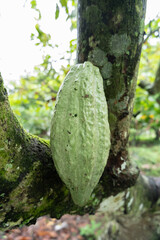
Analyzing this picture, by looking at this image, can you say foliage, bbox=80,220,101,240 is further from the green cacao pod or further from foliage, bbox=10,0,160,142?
the green cacao pod

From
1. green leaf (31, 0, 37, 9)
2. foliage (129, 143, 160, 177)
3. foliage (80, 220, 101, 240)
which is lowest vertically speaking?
foliage (80, 220, 101, 240)

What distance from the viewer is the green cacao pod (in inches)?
30.0

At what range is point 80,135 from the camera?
77 centimetres

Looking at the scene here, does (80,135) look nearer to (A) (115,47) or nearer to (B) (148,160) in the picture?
(A) (115,47)

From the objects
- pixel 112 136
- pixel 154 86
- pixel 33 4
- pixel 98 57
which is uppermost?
pixel 33 4

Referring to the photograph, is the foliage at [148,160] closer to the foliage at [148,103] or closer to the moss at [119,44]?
the foliage at [148,103]

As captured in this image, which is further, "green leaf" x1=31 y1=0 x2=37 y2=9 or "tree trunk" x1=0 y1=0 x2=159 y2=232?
"green leaf" x1=31 y1=0 x2=37 y2=9

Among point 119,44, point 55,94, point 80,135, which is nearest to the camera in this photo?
point 80,135

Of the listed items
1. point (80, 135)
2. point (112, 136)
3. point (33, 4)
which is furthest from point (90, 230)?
point (33, 4)

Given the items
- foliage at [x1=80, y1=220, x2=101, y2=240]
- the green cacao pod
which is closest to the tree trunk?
the green cacao pod

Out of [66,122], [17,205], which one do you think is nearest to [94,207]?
[17,205]

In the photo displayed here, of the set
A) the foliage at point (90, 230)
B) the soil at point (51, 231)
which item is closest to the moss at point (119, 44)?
the soil at point (51, 231)

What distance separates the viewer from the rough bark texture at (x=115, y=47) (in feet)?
3.03

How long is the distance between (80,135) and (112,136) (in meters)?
0.35
